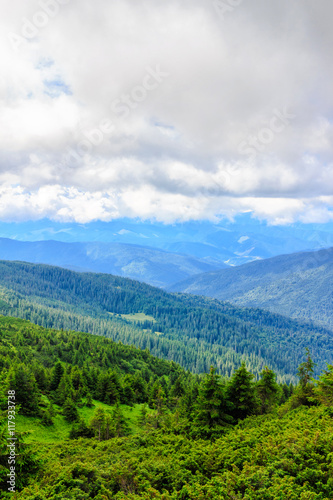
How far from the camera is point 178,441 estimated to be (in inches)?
1330

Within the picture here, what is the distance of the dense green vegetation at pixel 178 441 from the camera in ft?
60.5

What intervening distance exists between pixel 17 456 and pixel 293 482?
19025mm

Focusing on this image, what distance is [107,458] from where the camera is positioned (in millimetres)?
27672

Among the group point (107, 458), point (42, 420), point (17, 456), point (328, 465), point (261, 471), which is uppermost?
point (328, 465)

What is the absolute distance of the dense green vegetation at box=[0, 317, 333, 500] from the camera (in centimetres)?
1844

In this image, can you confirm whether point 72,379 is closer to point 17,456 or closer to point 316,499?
point 17,456

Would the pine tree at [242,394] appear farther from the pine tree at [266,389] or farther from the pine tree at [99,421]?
the pine tree at [99,421]

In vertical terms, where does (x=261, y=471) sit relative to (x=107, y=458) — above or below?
above

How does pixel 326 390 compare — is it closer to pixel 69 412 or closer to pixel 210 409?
pixel 210 409

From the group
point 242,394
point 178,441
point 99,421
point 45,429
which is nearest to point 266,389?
point 242,394

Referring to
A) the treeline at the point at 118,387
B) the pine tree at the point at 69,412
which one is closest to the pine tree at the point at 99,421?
the treeline at the point at 118,387

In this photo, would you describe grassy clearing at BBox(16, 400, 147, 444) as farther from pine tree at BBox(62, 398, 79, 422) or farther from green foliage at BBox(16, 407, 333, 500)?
green foliage at BBox(16, 407, 333, 500)

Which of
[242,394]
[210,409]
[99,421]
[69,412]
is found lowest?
[69,412]

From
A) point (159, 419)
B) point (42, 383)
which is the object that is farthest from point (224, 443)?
point (42, 383)
